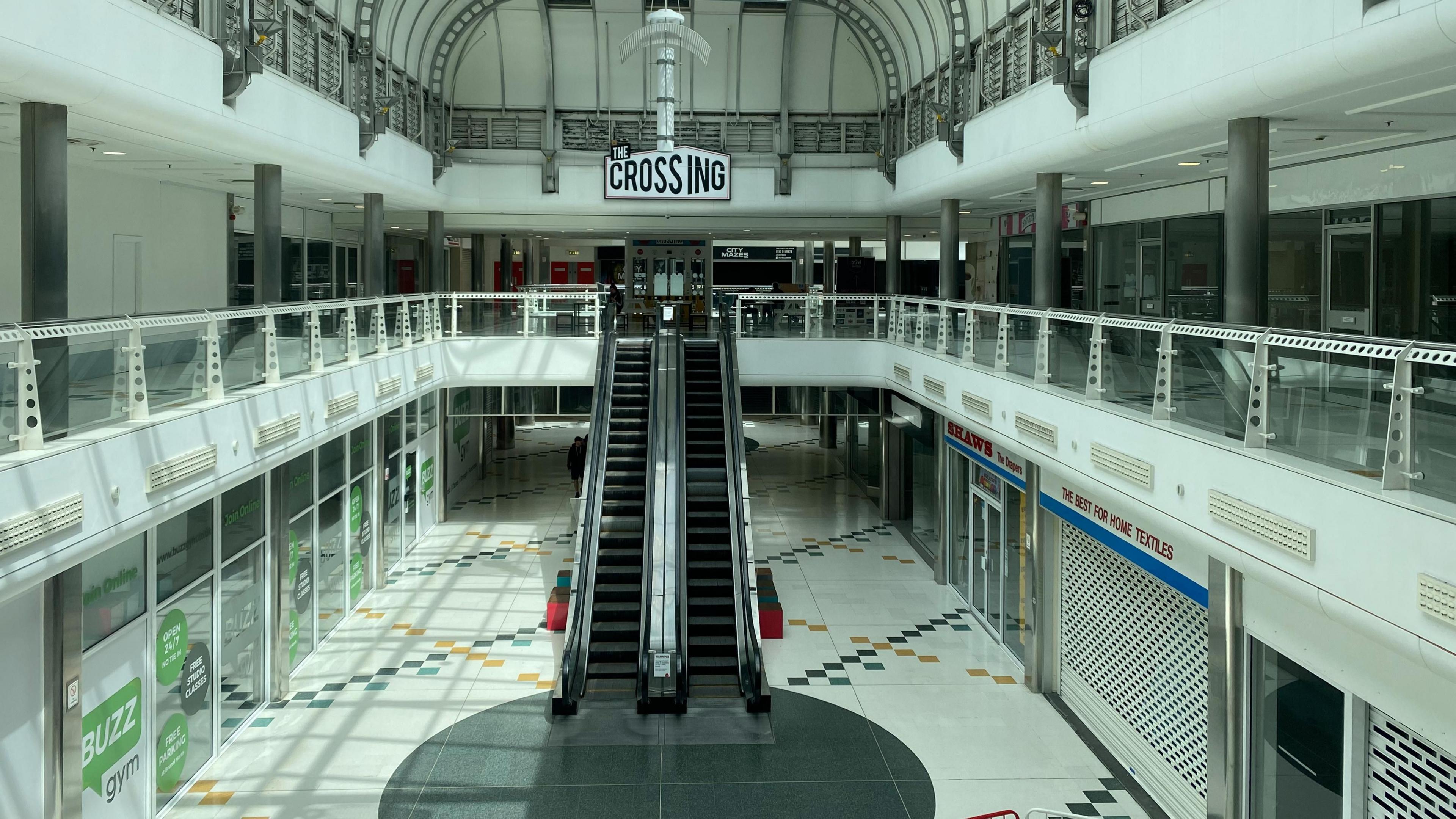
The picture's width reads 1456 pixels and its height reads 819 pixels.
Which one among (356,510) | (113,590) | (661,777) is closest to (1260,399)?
(661,777)

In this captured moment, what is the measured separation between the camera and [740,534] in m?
14.4

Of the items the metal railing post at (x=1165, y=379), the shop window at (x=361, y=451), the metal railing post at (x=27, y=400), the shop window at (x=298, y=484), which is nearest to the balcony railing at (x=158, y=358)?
the metal railing post at (x=27, y=400)

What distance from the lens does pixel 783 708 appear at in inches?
483

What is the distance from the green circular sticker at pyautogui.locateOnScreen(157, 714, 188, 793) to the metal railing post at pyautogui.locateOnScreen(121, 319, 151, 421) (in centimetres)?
377

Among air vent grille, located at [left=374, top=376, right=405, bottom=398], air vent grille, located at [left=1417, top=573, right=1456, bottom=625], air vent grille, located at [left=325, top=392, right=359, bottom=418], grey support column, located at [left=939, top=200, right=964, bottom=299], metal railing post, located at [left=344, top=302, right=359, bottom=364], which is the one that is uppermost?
grey support column, located at [left=939, top=200, right=964, bottom=299]

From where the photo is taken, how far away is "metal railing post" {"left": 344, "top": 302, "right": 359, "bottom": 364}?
12.9 m

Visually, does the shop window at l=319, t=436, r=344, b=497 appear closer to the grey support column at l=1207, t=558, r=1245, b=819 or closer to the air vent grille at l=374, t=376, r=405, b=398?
the air vent grille at l=374, t=376, r=405, b=398

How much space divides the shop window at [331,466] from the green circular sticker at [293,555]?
1.03 m

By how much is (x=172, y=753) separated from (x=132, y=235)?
27.5 ft

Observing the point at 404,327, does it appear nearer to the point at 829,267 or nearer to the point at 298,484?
the point at 298,484

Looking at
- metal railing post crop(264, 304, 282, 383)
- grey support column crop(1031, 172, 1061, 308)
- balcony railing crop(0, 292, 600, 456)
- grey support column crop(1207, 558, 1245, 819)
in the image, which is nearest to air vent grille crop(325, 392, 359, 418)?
balcony railing crop(0, 292, 600, 456)

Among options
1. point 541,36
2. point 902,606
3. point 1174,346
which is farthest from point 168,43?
point 541,36

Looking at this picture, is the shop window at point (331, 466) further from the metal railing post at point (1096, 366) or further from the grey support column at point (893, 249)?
the grey support column at point (893, 249)

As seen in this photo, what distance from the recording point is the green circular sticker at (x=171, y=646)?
9.79 meters
